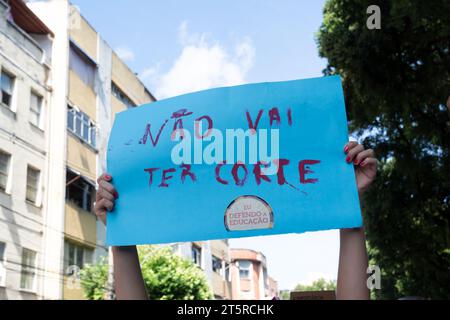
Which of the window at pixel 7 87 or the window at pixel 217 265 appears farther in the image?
the window at pixel 217 265

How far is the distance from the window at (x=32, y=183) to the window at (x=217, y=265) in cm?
2021

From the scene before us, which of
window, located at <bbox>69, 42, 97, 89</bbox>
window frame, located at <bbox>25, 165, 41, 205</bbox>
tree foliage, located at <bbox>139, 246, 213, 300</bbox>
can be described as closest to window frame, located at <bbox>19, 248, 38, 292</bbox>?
window frame, located at <bbox>25, 165, 41, 205</bbox>

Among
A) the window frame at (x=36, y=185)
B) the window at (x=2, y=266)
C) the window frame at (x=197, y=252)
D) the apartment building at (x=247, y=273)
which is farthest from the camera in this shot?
the apartment building at (x=247, y=273)

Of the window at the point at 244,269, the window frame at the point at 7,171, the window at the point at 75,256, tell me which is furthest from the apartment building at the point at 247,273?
the window frame at the point at 7,171

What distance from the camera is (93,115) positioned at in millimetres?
22812

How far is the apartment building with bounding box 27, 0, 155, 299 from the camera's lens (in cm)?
1848

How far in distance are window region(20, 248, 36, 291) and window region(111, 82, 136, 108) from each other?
33.7 feet

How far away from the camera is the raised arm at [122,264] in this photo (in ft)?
6.00

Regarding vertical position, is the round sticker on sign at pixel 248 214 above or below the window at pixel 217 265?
below

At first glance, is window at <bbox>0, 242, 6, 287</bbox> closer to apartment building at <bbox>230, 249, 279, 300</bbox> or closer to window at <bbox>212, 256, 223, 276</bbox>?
window at <bbox>212, 256, 223, 276</bbox>

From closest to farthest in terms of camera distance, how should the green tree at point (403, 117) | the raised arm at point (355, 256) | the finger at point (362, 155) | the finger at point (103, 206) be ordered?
the raised arm at point (355, 256) < the finger at point (362, 155) < the finger at point (103, 206) < the green tree at point (403, 117)

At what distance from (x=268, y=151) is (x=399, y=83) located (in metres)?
7.81

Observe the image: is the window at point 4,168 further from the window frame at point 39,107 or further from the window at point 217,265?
the window at point 217,265

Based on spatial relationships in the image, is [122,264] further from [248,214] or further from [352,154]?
[352,154]
